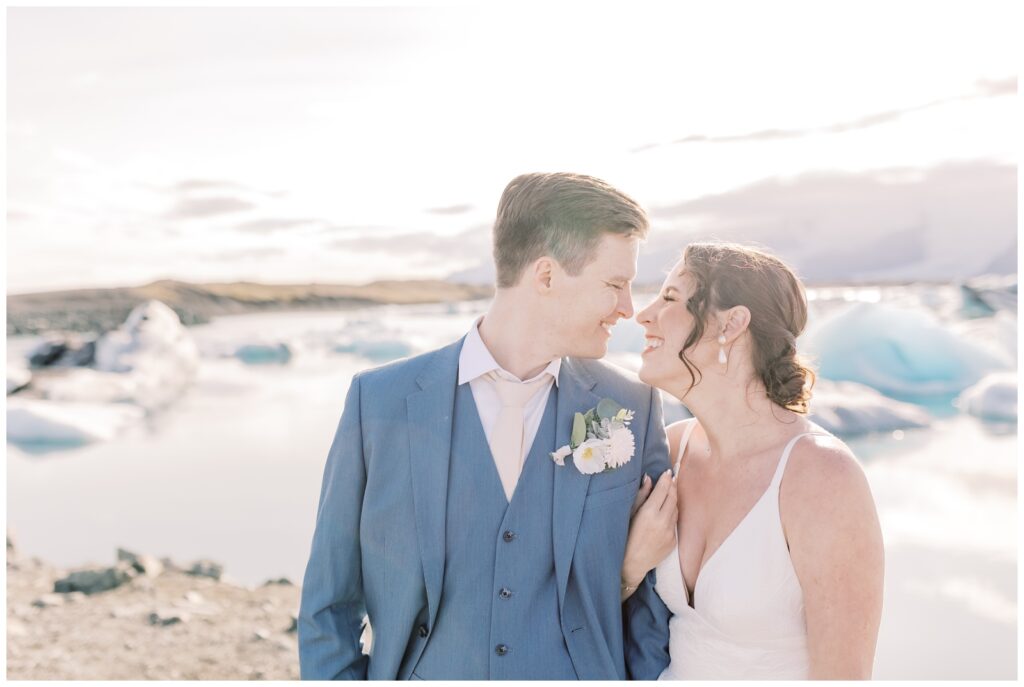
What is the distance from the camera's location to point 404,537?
2.24m

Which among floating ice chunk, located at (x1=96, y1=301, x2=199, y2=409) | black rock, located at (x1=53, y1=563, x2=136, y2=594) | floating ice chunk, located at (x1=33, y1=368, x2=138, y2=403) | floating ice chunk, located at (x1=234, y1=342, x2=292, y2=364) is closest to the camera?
black rock, located at (x1=53, y1=563, x2=136, y2=594)

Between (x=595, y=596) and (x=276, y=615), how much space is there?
14.0ft

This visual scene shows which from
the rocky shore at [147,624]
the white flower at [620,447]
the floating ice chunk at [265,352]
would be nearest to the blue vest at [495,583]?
the white flower at [620,447]

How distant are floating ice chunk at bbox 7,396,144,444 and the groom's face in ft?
36.4

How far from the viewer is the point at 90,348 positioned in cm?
1395

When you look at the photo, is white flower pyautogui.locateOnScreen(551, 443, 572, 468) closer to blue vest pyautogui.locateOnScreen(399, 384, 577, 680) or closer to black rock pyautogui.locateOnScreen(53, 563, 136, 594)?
blue vest pyautogui.locateOnScreen(399, 384, 577, 680)

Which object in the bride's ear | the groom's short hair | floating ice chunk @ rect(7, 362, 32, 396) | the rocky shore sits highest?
the groom's short hair

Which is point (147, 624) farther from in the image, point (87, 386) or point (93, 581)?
point (87, 386)

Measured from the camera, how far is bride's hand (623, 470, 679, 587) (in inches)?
91.5

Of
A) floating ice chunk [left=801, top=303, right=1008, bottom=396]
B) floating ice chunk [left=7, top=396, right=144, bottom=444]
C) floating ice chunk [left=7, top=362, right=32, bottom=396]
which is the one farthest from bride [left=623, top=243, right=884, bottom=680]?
floating ice chunk [left=7, top=362, right=32, bottom=396]

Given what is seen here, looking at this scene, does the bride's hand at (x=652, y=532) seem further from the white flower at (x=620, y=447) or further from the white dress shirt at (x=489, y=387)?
the white dress shirt at (x=489, y=387)

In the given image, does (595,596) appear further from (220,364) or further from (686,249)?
(220,364)

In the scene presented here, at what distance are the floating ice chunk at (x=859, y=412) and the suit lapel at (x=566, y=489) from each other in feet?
28.1

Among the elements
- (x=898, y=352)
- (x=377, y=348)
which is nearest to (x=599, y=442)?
(x=898, y=352)
